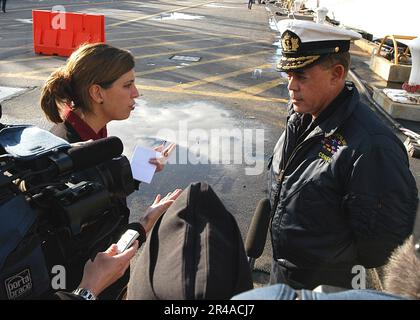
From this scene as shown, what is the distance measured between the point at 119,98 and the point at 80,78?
281 millimetres

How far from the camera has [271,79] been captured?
10016 millimetres

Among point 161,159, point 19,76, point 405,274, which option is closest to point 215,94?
point 19,76

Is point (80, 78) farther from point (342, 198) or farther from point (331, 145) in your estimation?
point (342, 198)

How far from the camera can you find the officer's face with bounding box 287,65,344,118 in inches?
82.9

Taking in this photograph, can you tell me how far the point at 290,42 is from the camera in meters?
2.20

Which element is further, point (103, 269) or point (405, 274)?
point (103, 269)

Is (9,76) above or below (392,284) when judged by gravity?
below

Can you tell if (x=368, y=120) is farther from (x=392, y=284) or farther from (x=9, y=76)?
(x=9, y=76)

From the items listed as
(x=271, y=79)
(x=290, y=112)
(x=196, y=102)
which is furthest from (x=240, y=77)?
(x=290, y=112)

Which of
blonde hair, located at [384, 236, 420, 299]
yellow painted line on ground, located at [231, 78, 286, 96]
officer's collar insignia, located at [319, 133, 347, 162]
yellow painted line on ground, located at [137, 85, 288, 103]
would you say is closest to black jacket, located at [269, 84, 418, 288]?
officer's collar insignia, located at [319, 133, 347, 162]

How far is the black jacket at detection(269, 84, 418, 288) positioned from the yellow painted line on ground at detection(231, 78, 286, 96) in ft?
22.0

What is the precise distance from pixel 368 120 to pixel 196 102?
6.22m

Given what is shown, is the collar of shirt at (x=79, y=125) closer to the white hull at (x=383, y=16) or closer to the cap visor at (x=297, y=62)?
the cap visor at (x=297, y=62)

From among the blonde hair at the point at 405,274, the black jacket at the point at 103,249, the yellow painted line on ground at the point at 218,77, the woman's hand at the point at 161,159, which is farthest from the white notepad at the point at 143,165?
the yellow painted line on ground at the point at 218,77
